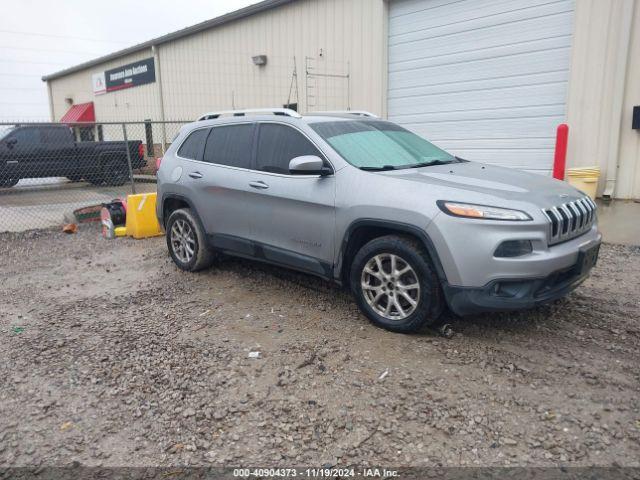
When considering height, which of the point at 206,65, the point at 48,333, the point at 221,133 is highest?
the point at 206,65

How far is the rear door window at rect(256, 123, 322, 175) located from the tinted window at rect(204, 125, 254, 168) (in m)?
0.17

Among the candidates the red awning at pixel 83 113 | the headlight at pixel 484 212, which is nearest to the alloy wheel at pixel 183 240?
the headlight at pixel 484 212

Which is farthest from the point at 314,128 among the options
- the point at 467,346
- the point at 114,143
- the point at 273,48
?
the point at 114,143

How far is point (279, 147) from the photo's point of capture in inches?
193

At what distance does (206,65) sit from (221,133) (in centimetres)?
1147

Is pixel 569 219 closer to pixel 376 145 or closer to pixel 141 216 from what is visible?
pixel 376 145

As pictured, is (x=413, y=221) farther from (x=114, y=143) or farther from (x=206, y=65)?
(x=206, y=65)

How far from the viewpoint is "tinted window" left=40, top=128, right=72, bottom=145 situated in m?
13.1

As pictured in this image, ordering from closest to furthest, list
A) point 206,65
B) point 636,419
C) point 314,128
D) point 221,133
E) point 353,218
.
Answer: point 636,419 < point 353,218 < point 314,128 < point 221,133 < point 206,65

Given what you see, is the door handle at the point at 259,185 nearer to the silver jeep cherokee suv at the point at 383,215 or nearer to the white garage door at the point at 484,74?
the silver jeep cherokee suv at the point at 383,215

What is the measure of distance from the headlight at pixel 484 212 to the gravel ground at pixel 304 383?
0.99 meters

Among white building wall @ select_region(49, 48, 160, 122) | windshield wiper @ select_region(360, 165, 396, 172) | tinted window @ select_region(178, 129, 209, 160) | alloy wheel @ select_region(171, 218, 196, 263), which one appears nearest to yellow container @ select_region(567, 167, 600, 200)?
windshield wiper @ select_region(360, 165, 396, 172)

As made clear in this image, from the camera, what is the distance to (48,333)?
14.5 ft

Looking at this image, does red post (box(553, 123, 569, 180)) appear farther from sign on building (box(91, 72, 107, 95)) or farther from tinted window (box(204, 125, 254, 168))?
sign on building (box(91, 72, 107, 95))
